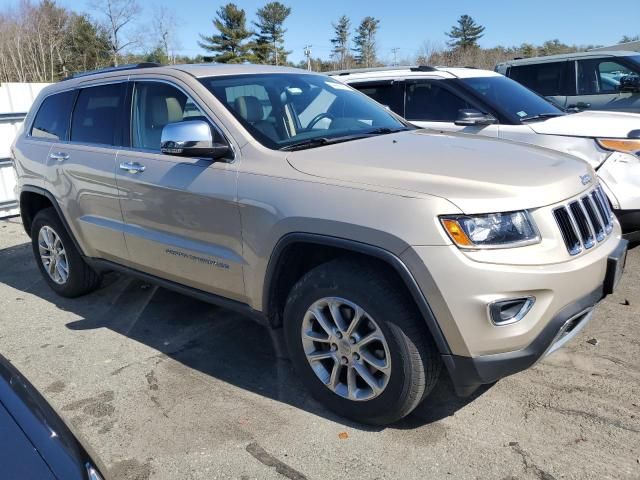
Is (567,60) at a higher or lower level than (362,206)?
higher

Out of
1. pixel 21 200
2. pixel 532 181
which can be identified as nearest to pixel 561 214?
pixel 532 181

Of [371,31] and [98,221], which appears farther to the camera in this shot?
[371,31]

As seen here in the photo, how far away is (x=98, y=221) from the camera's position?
4.29 metres

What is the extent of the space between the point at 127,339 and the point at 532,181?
3027mm

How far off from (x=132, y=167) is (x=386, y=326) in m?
2.14

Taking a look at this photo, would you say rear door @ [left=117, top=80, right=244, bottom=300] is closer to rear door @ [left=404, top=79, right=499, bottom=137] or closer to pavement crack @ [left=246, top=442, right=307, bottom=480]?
pavement crack @ [left=246, top=442, right=307, bottom=480]

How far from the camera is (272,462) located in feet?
9.07

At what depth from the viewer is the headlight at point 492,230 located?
2.46 meters

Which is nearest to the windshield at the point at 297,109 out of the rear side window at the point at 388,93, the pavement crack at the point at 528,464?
the pavement crack at the point at 528,464

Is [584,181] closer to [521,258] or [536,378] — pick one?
[521,258]

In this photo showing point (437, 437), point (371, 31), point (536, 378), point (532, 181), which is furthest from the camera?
point (371, 31)


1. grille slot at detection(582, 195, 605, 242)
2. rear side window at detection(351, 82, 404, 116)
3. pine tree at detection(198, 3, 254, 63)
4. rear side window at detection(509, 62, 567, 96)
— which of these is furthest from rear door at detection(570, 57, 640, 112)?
pine tree at detection(198, 3, 254, 63)

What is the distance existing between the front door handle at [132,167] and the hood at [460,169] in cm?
123

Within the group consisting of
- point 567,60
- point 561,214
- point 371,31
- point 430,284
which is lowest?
point 430,284
